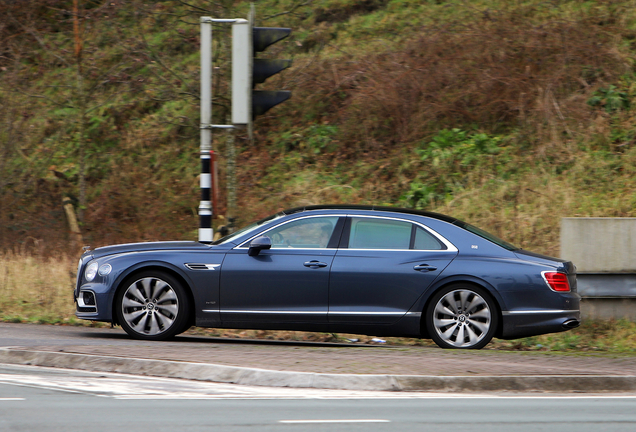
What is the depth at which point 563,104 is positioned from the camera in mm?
16891

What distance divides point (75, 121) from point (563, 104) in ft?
41.5

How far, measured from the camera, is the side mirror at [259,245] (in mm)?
8695

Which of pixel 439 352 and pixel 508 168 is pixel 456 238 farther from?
pixel 508 168

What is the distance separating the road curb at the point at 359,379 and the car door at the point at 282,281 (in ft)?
5.57

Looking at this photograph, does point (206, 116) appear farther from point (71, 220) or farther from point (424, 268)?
point (71, 220)

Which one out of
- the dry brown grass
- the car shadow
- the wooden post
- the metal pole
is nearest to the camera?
the car shadow

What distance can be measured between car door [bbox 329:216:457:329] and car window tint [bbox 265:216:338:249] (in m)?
0.27

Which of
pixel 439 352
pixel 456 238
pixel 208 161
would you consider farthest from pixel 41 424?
pixel 208 161

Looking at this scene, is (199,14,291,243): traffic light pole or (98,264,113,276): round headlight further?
(199,14,291,243): traffic light pole

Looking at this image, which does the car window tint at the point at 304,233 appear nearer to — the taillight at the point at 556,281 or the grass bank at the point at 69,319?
the grass bank at the point at 69,319

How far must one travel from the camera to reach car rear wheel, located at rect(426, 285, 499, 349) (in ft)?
28.1

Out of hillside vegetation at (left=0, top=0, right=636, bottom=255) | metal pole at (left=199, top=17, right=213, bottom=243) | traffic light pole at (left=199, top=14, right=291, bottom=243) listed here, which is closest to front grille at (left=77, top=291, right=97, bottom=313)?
metal pole at (left=199, top=17, right=213, bottom=243)

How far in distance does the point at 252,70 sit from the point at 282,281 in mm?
2488

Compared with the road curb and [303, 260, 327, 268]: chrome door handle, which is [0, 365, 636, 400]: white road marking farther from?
[303, 260, 327, 268]: chrome door handle
